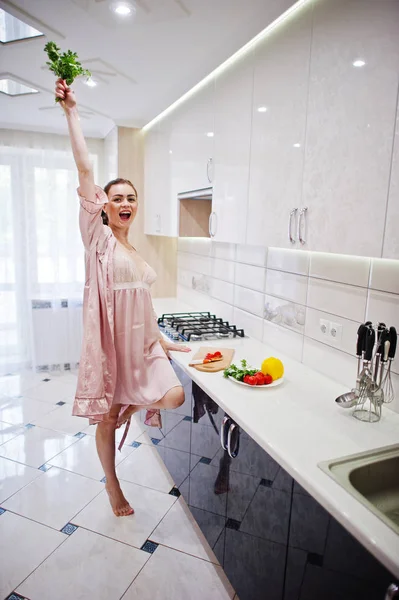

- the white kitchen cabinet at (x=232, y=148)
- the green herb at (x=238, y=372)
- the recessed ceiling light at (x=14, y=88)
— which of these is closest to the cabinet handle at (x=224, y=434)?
the green herb at (x=238, y=372)

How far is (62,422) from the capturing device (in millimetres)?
3094

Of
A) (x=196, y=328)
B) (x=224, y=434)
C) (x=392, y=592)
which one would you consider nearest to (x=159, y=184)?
(x=196, y=328)

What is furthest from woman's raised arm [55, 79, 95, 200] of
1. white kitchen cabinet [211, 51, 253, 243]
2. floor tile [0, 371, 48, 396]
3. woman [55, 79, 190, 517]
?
floor tile [0, 371, 48, 396]

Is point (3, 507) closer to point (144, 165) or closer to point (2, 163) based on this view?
point (144, 165)

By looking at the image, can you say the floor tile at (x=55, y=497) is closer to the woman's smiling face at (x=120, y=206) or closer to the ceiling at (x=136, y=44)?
the woman's smiling face at (x=120, y=206)

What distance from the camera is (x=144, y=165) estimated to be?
359 cm

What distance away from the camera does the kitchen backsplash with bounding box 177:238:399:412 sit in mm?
1538

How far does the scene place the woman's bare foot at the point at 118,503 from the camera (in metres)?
2.08

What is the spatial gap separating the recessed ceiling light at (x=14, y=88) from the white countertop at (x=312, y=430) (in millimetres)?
2311

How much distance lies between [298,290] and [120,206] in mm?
1007

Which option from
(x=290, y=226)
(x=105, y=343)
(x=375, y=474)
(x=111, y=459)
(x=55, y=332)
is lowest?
(x=111, y=459)

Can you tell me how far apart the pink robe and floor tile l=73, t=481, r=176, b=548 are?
1.91 feet

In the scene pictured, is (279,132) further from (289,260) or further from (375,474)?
(375,474)

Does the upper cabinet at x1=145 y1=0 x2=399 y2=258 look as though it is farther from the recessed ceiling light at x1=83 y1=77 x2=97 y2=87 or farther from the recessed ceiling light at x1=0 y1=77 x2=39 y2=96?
the recessed ceiling light at x1=0 y1=77 x2=39 y2=96
